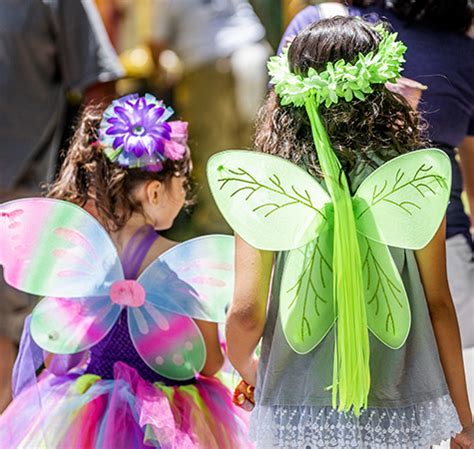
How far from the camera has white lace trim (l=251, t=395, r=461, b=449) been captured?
7.43 ft

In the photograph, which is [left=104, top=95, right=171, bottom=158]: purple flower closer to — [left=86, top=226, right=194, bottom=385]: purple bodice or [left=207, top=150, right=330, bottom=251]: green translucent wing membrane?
[left=86, top=226, right=194, bottom=385]: purple bodice

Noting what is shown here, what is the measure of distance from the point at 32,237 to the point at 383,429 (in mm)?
1033

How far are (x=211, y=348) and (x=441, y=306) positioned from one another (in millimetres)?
733

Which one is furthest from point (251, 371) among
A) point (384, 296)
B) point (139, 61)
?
point (139, 61)

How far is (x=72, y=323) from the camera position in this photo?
110 inches

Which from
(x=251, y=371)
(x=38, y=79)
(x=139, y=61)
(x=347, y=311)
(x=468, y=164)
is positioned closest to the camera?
(x=347, y=311)

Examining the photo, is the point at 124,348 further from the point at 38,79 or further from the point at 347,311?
the point at 38,79

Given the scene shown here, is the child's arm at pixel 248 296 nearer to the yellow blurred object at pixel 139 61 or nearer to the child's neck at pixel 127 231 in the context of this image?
the child's neck at pixel 127 231

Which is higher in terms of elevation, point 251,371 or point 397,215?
point 397,215

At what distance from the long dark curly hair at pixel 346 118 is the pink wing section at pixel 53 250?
0.57 meters

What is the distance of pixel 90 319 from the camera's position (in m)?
2.77

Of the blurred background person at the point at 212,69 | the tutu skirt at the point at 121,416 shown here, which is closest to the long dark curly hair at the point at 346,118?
the tutu skirt at the point at 121,416

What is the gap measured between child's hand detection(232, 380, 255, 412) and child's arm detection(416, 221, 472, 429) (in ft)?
1.54

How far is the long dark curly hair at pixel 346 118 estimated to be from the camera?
232cm
